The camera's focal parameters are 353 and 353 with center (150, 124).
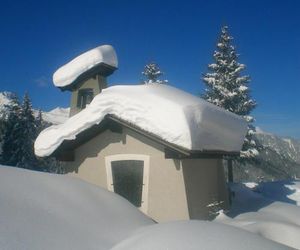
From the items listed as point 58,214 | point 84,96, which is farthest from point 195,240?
point 84,96

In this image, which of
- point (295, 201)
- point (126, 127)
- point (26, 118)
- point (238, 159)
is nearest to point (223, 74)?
point (238, 159)

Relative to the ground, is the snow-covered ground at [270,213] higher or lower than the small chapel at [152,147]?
lower

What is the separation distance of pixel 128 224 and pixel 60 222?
46.1 inches

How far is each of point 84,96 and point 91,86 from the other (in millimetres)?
593

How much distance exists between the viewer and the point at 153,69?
30.0 m

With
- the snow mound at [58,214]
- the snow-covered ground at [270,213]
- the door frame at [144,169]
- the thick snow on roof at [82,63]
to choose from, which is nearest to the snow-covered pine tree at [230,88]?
the snow-covered ground at [270,213]

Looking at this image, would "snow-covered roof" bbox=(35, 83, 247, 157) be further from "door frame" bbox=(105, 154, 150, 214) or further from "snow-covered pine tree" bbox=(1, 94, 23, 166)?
"snow-covered pine tree" bbox=(1, 94, 23, 166)

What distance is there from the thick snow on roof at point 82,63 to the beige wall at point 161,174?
591cm

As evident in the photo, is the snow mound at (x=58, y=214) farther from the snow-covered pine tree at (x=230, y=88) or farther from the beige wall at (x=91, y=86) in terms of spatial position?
the snow-covered pine tree at (x=230, y=88)

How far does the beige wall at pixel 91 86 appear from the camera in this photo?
52.6 feet

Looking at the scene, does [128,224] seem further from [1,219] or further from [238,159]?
[238,159]

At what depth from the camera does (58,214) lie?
13.7 feet

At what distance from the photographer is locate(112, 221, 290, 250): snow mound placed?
350 centimetres

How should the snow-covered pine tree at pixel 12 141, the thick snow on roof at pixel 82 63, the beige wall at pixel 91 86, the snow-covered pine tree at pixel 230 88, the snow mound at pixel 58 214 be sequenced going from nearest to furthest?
the snow mound at pixel 58 214 < the thick snow on roof at pixel 82 63 < the beige wall at pixel 91 86 < the snow-covered pine tree at pixel 230 88 < the snow-covered pine tree at pixel 12 141
